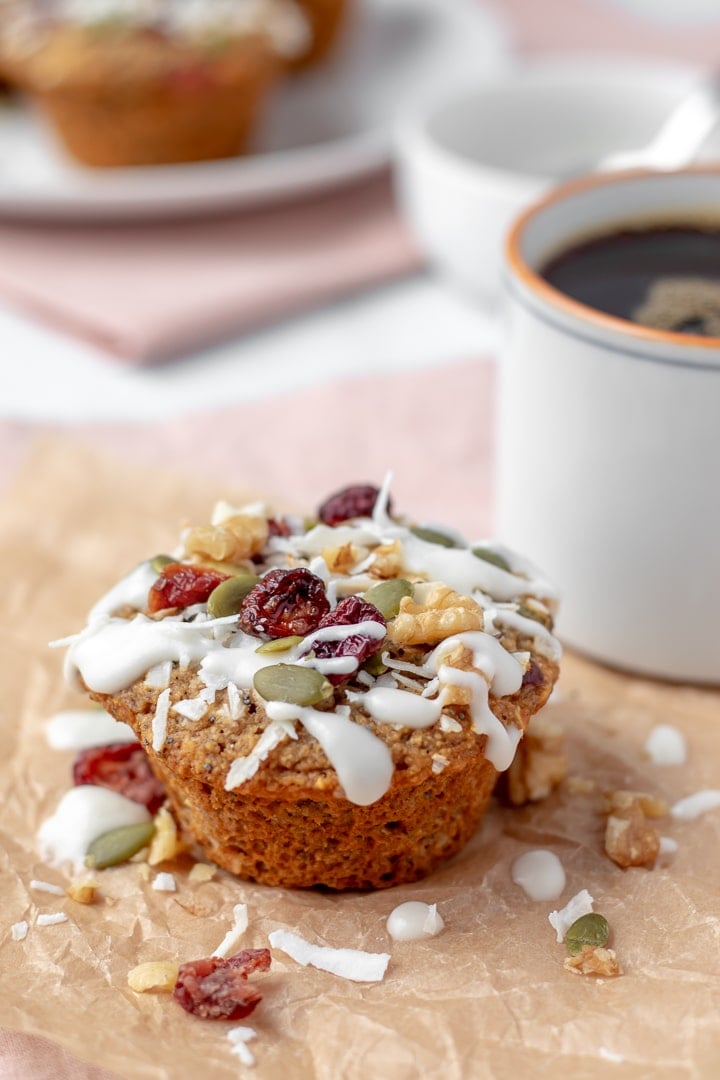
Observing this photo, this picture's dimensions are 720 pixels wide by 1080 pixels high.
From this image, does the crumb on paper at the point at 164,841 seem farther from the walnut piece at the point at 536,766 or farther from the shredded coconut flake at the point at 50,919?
the walnut piece at the point at 536,766

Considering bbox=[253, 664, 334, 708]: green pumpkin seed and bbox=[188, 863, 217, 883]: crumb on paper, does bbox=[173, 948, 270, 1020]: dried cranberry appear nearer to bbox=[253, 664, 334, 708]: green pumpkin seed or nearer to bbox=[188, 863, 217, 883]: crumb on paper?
bbox=[188, 863, 217, 883]: crumb on paper

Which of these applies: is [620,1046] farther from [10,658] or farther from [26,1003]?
[10,658]

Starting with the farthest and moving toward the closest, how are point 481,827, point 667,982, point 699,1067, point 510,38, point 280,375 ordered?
point 510,38 → point 280,375 → point 481,827 → point 667,982 → point 699,1067

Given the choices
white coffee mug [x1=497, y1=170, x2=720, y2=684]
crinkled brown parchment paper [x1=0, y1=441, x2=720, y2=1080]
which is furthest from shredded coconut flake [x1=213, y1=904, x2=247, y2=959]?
white coffee mug [x1=497, y1=170, x2=720, y2=684]

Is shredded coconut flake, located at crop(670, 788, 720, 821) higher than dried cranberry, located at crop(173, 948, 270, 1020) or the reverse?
the reverse

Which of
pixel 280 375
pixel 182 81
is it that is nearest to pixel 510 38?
pixel 182 81

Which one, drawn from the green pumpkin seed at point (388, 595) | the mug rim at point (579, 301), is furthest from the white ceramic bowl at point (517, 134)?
the green pumpkin seed at point (388, 595)
